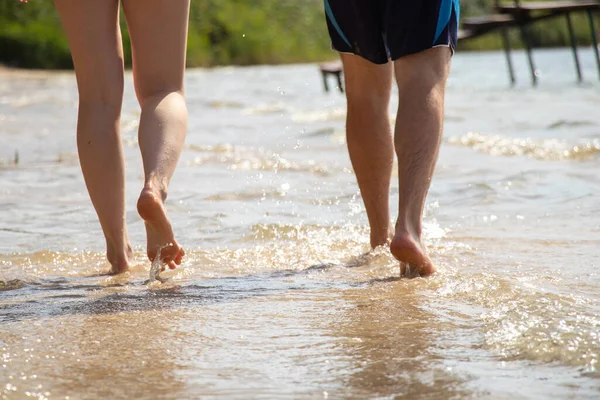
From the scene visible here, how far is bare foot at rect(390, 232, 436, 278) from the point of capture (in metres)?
2.58

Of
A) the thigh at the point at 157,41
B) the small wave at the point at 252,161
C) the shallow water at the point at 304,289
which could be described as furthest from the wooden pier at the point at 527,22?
the thigh at the point at 157,41

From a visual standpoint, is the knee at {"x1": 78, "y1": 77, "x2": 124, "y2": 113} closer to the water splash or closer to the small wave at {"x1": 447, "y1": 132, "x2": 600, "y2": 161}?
the water splash

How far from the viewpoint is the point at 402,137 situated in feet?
9.00

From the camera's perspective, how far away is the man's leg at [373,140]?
3.07 meters

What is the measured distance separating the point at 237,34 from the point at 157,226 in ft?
90.6

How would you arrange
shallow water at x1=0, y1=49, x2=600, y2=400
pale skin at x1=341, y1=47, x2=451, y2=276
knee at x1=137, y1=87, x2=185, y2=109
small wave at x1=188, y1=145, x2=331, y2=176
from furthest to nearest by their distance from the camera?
1. small wave at x1=188, y1=145, x2=331, y2=176
2. knee at x1=137, y1=87, x2=185, y2=109
3. pale skin at x1=341, y1=47, x2=451, y2=276
4. shallow water at x1=0, y1=49, x2=600, y2=400

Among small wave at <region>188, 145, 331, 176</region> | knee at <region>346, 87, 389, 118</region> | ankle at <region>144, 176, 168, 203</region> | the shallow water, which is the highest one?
knee at <region>346, 87, 389, 118</region>

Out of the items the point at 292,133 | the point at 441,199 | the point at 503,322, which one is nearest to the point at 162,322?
the point at 503,322

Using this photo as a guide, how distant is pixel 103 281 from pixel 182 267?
0.30 m

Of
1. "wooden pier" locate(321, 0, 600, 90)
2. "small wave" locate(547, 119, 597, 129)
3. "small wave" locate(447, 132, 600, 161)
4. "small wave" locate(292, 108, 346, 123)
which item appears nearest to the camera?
"small wave" locate(447, 132, 600, 161)

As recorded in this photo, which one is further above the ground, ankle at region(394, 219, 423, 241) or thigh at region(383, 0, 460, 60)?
thigh at region(383, 0, 460, 60)

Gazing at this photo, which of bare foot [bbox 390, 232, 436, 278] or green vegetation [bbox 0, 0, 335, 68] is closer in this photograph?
bare foot [bbox 390, 232, 436, 278]

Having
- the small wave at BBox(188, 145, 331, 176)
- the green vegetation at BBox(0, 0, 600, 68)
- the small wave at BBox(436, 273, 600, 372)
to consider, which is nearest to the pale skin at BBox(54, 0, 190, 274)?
the small wave at BBox(436, 273, 600, 372)

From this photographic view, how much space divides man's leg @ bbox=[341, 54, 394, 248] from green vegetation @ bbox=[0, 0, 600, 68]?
22.3 metres
